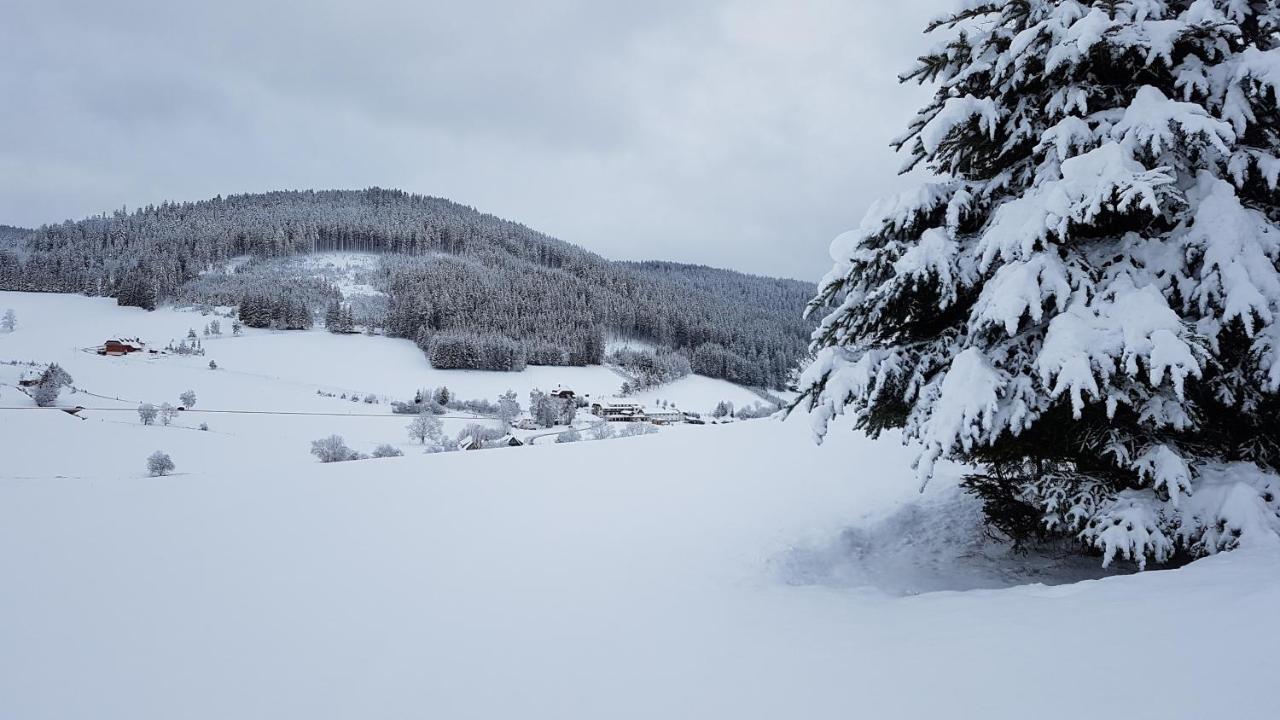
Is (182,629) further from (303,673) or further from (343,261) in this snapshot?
(343,261)

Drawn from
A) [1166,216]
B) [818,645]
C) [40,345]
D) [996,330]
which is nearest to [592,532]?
[818,645]

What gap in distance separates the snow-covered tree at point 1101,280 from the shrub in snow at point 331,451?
28.7 meters

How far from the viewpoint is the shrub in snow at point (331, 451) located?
28.2m

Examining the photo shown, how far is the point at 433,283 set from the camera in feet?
361

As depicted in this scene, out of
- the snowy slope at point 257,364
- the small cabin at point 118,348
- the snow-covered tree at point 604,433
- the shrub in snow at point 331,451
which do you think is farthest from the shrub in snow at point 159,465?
the small cabin at point 118,348

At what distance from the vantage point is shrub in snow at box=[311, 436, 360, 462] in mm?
28192

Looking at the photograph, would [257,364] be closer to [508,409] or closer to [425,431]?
[508,409]

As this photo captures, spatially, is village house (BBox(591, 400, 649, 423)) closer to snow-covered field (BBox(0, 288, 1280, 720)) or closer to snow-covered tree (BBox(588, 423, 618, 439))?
snow-covered tree (BBox(588, 423, 618, 439))

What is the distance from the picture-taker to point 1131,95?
15.5 ft

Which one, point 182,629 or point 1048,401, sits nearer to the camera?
point 182,629

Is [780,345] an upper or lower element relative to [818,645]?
upper

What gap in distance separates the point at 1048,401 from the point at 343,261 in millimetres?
155627

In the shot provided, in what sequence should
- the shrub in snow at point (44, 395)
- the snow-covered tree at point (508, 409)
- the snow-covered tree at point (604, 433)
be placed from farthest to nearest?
the snow-covered tree at point (508, 409)
the shrub in snow at point (44, 395)
the snow-covered tree at point (604, 433)

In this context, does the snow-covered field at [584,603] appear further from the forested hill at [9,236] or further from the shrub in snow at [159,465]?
the forested hill at [9,236]
